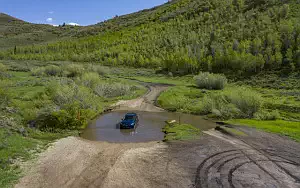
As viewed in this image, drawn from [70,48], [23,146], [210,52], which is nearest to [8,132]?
[23,146]

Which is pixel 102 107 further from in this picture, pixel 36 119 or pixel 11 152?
pixel 11 152

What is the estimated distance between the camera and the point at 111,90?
63625mm

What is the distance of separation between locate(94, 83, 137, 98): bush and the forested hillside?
33992 millimetres

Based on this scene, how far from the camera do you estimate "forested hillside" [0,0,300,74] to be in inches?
3162

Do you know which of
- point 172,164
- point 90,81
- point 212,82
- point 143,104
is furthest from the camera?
point 212,82

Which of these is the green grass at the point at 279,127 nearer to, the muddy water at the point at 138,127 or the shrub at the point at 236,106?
the shrub at the point at 236,106

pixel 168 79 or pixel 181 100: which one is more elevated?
pixel 168 79

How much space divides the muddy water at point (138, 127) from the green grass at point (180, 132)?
1049 millimetres

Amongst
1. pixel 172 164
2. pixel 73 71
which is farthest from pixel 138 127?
pixel 73 71

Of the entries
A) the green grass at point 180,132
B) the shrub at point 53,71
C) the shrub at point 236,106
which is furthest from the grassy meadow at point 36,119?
the shrub at point 53,71

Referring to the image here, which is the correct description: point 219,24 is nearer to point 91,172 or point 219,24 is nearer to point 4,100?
point 4,100

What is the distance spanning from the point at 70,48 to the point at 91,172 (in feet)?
477

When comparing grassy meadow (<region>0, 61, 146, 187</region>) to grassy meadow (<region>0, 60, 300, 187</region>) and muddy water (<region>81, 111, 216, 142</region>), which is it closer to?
grassy meadow (<region>0, 60, 300, 187</region>)

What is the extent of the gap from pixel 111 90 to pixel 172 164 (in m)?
42.6
